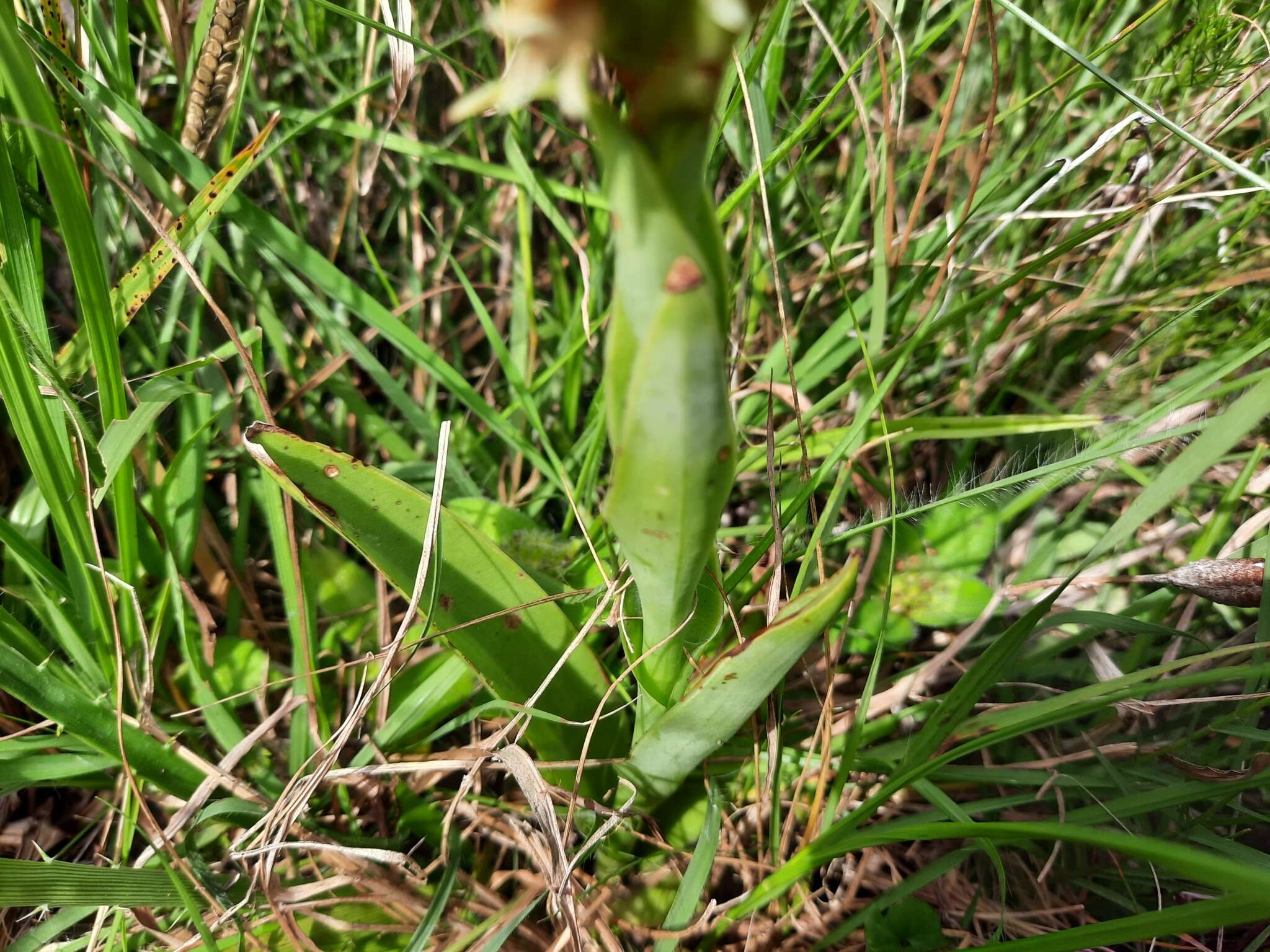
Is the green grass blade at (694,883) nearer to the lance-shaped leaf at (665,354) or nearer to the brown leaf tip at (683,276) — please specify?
the lance-shaped leaf at (665,354)

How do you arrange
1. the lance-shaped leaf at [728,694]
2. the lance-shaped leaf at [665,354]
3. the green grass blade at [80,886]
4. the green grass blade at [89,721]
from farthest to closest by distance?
1. the green grass blade at [89,721]
2. the green grass blade at [80,886]
3. the lance-shaped leaf at [728,694]
4. the lance-shaped leaf at [665,354]

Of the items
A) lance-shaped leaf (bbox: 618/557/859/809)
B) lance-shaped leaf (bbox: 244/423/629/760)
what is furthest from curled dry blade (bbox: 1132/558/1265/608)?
lance-shaped leaf (bbox: 244/423/629/760)

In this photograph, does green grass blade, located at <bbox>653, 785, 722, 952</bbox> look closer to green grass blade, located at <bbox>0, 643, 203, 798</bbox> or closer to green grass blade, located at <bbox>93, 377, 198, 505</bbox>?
green grass blade, located at <bbox>0, 643, 203, 798</bbox>

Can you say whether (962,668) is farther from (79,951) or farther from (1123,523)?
(79,951)

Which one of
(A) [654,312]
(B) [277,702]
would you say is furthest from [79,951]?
(A) [654,312]

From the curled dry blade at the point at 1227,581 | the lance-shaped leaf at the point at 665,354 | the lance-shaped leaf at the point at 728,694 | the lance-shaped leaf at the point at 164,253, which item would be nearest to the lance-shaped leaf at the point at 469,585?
the lance-shaped leaf at the point at 728,694

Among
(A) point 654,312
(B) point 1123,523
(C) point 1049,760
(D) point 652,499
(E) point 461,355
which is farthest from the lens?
(E) point 461,355
